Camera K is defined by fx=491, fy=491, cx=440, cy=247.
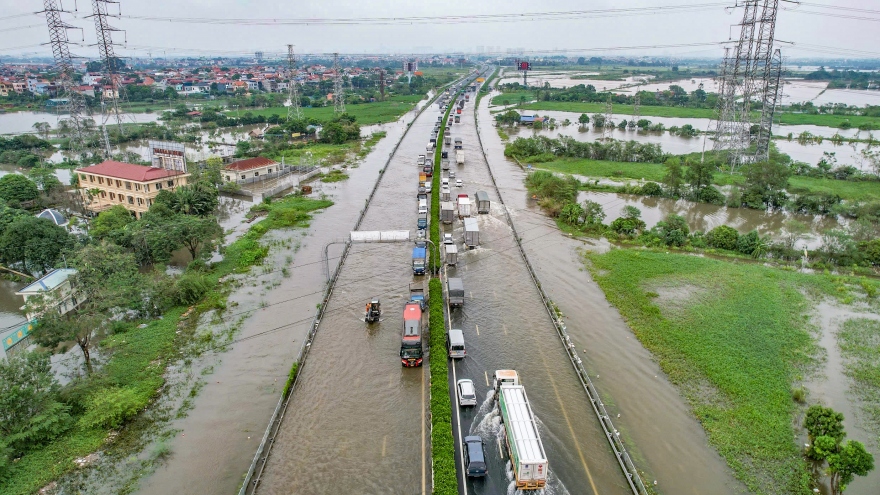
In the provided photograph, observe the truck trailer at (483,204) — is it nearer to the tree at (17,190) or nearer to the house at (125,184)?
the house at (125,184)

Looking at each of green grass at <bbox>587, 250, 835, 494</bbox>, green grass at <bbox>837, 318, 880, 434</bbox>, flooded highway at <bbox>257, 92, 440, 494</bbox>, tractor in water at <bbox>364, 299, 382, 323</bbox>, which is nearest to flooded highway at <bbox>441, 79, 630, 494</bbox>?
flooded highway at <bbox>257, 92, 440, 494</bbox>

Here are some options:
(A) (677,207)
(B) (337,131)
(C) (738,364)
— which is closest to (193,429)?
(C) (738,364)

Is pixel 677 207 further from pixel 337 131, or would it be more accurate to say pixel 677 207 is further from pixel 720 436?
pixel 337 131

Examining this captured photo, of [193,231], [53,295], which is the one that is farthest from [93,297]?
[193,231]

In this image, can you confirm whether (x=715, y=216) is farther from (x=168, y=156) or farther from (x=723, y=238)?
(x=168, y=156)

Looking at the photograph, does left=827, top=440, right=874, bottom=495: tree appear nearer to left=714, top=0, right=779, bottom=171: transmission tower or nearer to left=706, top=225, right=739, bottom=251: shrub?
left=706, top=225, right=739, bottom=251: shrub

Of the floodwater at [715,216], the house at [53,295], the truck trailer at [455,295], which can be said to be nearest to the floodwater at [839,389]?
the floodwater at [715,216]
